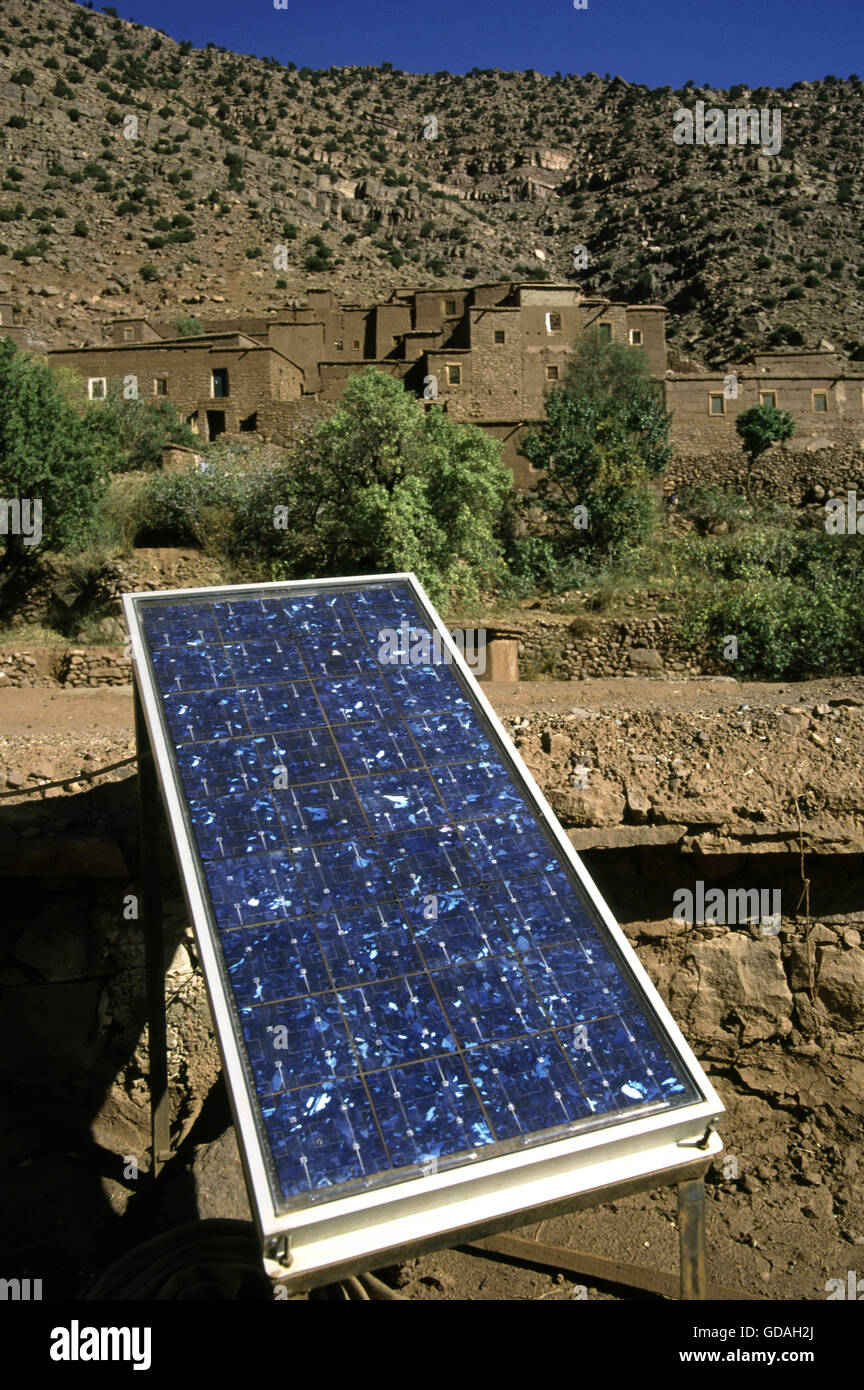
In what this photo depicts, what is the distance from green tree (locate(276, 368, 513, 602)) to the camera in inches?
707

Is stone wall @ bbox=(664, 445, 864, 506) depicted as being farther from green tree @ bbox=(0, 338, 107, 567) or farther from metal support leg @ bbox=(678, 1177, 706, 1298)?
metal support leg @ bbox=(678, 1177, 706, 1298)

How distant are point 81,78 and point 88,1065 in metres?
77.9

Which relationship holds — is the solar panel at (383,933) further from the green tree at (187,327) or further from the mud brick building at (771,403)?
the green tree at (187,327)

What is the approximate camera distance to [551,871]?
11.7ft

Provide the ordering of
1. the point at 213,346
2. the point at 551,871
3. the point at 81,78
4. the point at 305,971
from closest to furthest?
1. the point at 305,971
2. the point at 551,871
3. the point at 213,346
4. the point at 81,78

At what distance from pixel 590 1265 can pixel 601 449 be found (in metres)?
20.8

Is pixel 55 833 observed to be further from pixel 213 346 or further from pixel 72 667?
pixel 213 346

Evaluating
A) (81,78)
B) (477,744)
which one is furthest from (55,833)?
(81,78)

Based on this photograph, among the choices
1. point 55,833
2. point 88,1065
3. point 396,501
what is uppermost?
point 396,501

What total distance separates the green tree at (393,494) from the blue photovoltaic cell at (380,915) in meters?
13.4

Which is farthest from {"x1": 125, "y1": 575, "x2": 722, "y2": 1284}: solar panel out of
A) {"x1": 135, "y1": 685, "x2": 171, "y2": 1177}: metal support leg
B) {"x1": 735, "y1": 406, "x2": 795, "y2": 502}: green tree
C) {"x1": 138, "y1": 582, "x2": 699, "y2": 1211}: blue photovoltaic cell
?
{"x1": 735, "y1": 406, "x2": 795, "y2": 502}: green tree

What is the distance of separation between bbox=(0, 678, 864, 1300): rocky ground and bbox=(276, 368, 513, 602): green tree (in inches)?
445

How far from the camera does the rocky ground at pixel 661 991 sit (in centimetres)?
573

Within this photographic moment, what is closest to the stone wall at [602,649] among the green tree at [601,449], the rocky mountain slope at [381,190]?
the green tree at [601,449]
